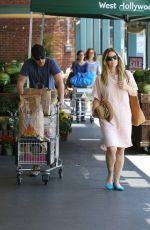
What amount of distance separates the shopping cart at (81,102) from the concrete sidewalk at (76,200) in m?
6.34

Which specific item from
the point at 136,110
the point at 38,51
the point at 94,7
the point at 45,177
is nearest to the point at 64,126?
the point at 94,7

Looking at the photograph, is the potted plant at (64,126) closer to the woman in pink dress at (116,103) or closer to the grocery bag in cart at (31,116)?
the grocery bag in cart at (31,116)

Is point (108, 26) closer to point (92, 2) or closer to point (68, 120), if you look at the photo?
point (68, 120)

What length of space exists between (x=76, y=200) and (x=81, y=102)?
32.5ft

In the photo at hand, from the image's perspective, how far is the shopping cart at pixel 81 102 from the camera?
57.4ft

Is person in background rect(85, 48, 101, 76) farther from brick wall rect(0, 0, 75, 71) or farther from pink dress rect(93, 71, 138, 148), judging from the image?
pink dress rect(93, 71, 138, 148)

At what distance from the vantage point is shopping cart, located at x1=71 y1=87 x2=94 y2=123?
17500 millimetres

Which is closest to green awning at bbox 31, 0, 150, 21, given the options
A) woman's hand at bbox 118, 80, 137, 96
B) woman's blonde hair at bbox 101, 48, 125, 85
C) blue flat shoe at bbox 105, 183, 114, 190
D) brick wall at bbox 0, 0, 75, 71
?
woman's blonde hair at bbox 101, 48, 125, 85

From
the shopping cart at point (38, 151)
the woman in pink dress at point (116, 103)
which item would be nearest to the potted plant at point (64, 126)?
the shopping cart at point (38, 151)

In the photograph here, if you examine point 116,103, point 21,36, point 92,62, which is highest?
point 21,36

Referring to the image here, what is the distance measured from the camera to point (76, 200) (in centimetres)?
795

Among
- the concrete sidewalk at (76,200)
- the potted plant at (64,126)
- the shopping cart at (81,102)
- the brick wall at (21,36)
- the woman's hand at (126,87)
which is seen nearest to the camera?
the concrete sidewalk at (76,200)

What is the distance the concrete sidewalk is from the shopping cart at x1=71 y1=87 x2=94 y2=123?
6.34m

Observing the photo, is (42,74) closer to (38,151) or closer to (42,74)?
(42,74)
